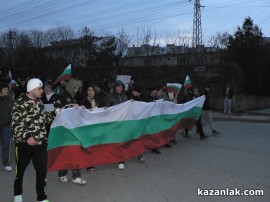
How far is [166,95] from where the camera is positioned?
1341 cm

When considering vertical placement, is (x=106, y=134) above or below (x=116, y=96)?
below

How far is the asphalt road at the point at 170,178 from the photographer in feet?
20.8

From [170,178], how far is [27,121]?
124 inches

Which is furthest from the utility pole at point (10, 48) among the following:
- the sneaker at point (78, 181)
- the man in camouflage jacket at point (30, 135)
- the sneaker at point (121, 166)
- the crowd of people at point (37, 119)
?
the man in camouflage jacket at point (30, 135)

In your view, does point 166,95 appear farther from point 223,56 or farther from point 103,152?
point 223,56

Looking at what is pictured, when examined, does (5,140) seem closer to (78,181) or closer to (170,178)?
(78,181)

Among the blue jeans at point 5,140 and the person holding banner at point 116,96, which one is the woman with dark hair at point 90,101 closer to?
the person holding banner at point 116,96

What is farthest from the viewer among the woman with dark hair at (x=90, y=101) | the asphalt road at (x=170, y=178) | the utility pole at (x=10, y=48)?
the utility pole at (x=10, y=48)

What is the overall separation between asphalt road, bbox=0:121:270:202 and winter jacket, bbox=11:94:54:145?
1.18 meters

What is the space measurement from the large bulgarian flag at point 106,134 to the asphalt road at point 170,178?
35 centimetres

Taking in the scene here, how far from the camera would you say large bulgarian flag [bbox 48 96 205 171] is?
7.16 m

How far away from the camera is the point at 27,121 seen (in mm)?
5660

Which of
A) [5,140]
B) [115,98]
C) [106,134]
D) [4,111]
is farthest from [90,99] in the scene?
[5,140]

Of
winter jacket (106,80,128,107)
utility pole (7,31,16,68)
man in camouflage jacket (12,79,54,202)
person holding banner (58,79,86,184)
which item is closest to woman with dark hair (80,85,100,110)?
person holding banner (58,79,86,184)
